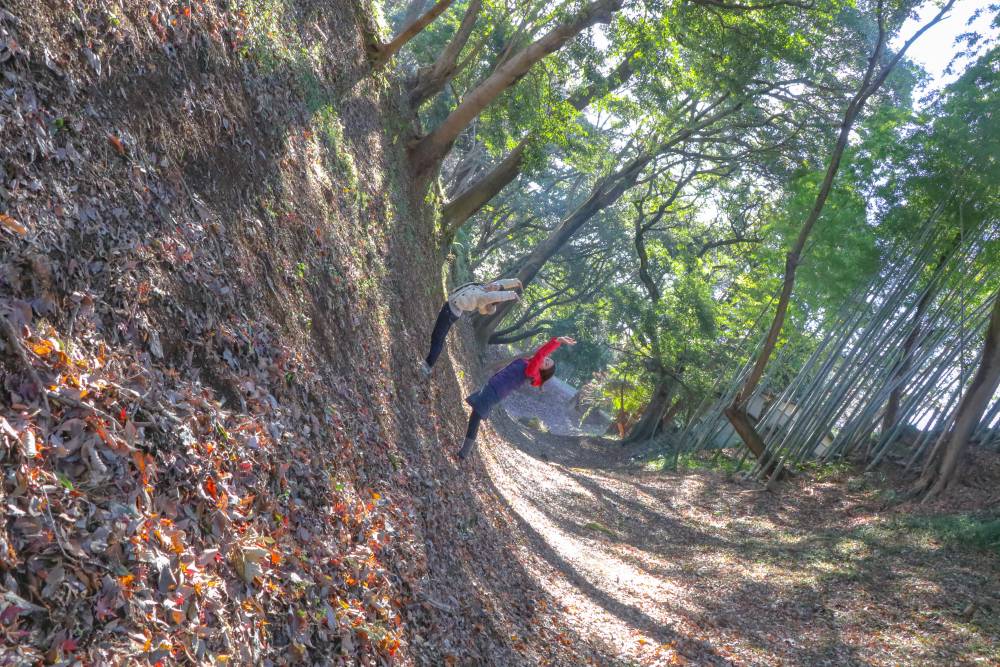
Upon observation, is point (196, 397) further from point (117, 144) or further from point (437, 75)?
point (437, 75)

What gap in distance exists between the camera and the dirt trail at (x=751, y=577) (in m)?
6.41

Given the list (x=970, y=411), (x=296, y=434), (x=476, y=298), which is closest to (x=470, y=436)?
(x=476, y=298)

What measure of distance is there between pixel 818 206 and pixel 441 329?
26.1 feet

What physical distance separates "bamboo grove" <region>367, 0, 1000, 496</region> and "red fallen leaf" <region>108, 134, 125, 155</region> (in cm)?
458

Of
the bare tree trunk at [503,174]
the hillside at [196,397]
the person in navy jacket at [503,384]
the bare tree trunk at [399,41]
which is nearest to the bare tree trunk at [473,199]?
the bare tree trunk at [503,174]

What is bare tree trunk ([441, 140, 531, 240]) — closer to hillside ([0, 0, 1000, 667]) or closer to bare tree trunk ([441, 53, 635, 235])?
bare tree trunk ([441, 53, 635, 235])

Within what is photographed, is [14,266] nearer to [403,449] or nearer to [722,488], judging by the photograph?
[403,449]

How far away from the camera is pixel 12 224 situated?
2.62 meters

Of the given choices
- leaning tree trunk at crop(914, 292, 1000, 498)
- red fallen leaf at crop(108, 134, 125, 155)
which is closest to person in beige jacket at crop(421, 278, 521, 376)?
red fallen leaf at crop(108, 134, 125, 155)

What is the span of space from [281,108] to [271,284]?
7.29ft

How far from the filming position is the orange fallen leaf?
8.51 ft

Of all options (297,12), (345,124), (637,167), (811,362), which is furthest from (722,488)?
(297,12)

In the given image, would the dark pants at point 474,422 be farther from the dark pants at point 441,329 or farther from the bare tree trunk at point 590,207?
the bare tree trunk at point 590,207

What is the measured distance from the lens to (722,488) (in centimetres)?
1512
